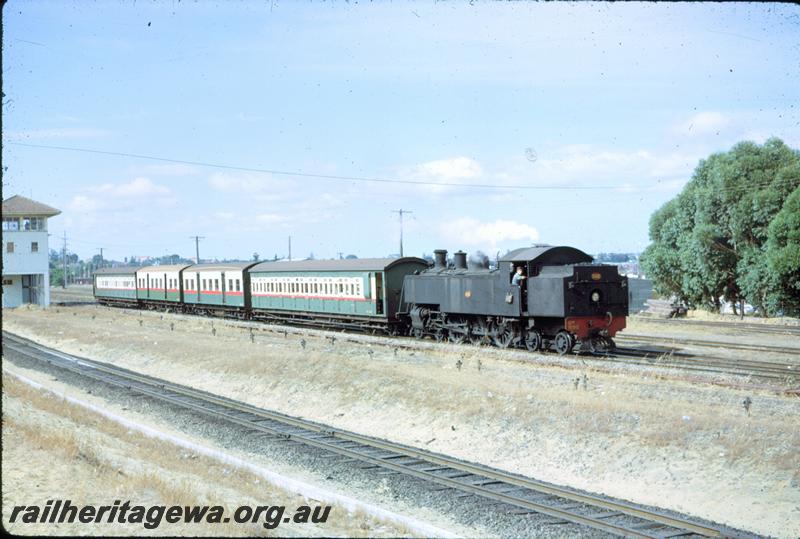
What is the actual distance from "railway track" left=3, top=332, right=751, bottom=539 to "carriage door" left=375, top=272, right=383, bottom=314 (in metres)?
11.6

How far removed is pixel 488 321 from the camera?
87.9ft

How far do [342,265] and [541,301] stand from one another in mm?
14476

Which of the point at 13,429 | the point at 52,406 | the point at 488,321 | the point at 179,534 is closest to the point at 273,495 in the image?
the point at 179,534

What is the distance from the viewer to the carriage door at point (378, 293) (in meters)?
32.6

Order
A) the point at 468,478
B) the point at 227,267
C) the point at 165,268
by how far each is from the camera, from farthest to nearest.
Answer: the point at 165,268 < the point at 227,267 < the point at 468,478

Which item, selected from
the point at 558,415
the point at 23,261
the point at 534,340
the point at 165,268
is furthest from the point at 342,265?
the point at 23,261

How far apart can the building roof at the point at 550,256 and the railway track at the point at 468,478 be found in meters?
9.67

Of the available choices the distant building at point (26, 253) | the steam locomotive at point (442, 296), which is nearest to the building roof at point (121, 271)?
the distant building at point (26, 253)

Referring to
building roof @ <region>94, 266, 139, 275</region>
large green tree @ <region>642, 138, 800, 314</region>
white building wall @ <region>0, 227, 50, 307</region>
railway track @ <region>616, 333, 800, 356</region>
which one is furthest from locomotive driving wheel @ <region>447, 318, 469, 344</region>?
white building wall @ <region>0, 227, 50, 307</region>

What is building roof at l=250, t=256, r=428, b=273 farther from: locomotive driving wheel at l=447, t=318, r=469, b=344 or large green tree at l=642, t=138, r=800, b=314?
large green tree at l=642, t=138, r=800, b=314

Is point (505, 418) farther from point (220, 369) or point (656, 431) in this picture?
point (220, 369)

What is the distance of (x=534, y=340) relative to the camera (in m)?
25.1

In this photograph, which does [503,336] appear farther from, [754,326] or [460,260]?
[754,326]

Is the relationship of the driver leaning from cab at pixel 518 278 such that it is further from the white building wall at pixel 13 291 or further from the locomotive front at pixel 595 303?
the white building wall at pixel 13 291
